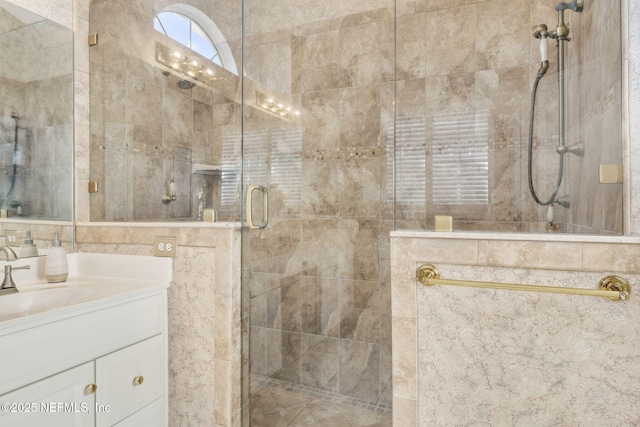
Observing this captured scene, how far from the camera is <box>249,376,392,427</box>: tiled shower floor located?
6.02 ft

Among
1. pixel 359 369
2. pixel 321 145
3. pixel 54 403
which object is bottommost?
pixel 359 369

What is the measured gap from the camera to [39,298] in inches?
64.4

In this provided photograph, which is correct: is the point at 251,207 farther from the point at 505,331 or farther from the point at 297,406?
the point at 505,331

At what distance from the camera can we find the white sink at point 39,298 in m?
1.53

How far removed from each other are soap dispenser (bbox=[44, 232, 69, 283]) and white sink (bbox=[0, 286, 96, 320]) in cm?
16

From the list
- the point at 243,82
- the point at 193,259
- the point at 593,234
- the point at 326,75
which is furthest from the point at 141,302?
the point at 593,234

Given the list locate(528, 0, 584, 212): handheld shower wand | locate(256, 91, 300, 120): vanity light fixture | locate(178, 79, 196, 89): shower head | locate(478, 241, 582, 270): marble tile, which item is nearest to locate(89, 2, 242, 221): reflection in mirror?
locate(178, 79, 196, 89): shower head

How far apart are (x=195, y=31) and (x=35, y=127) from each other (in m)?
1.05

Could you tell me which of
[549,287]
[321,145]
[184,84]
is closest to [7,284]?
[184,84]

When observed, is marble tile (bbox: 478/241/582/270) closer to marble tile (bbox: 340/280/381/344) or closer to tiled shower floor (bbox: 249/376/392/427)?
marble tile (bbox: 340/280/381/344)

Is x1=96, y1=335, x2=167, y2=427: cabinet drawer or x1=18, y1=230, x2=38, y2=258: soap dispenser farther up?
x1=18, y1=230, x2=38, y2=258: soap dispenser

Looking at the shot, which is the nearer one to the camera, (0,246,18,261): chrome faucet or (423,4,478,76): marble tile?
(0,246,18,261): chrome faucet

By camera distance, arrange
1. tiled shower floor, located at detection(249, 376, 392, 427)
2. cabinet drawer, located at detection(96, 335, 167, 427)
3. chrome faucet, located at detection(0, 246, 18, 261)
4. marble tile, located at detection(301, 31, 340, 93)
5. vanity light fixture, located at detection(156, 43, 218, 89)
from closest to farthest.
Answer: cabinet drawer, located at detection(96, 335, 167, 427) → chrome faucet, located at detection(0, 246, 18, 261) → tiled shower floor, located at detection(249, 376, 392, 427) → marble tile, located at detection(301, 31, 340, 93) → vanity light fixture, located at detection(156, 43, 218, 89)

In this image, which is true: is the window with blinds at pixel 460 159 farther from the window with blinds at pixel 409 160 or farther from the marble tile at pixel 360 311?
the marble tile at pixel 360 311
